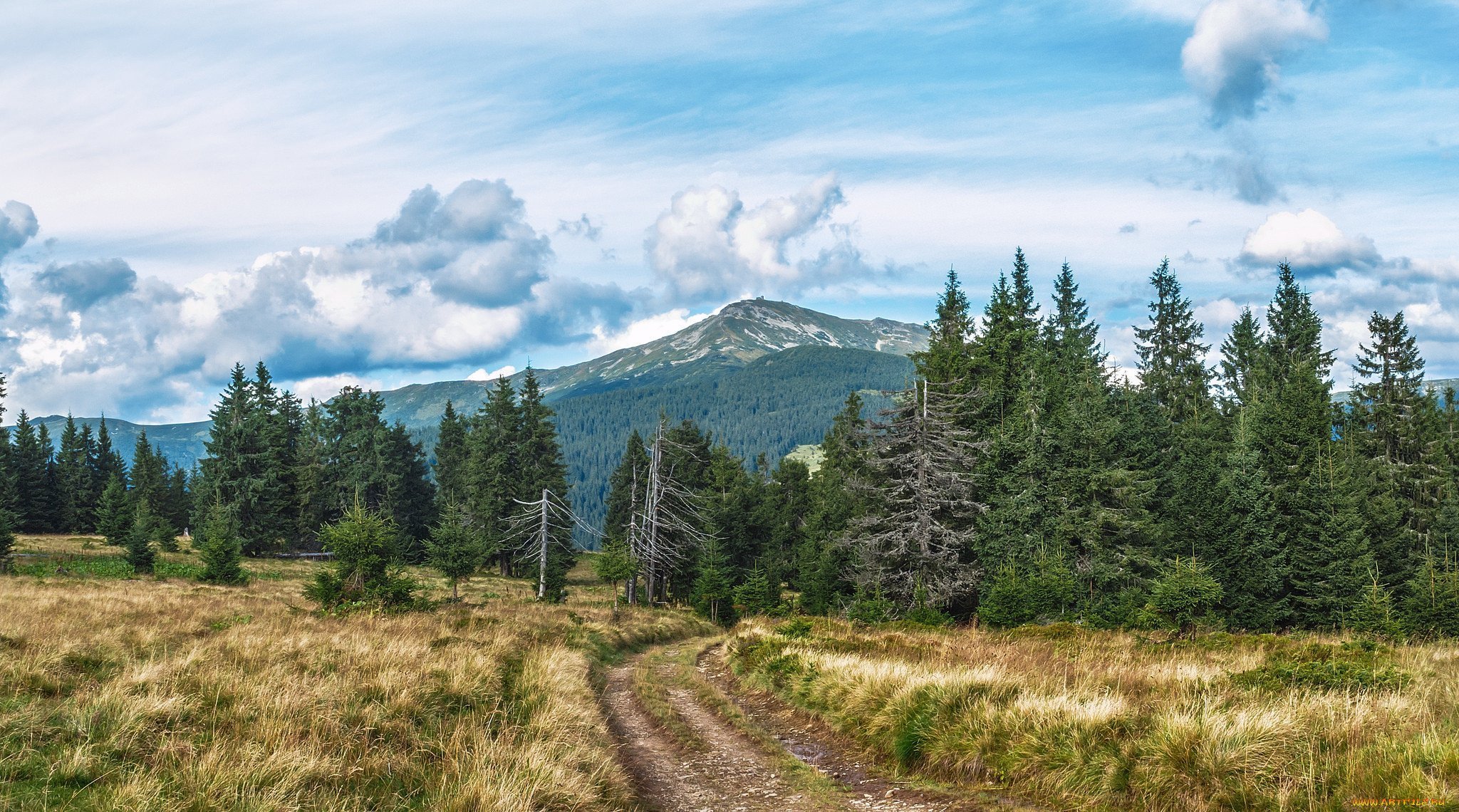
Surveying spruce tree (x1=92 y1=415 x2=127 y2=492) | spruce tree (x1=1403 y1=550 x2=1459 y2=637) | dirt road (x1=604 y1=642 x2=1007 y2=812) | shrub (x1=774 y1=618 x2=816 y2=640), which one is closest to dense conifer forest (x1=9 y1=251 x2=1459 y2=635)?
spruce tree (x1=1403 y1=550 x2=1459 y2=637)

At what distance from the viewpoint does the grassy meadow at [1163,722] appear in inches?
260

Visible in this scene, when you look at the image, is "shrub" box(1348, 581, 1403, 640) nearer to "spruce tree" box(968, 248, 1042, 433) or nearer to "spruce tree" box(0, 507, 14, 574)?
"spruce tree" box(968, 248, 1042, 433)

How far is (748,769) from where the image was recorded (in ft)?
33.9

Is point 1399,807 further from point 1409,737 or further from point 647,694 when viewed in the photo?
point 647,694

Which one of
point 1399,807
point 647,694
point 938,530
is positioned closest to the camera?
point 1399,807

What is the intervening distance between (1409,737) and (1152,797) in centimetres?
231

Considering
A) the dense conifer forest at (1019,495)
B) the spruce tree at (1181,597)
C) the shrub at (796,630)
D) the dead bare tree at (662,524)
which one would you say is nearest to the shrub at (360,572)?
the dense conifer forest at (1019,495)

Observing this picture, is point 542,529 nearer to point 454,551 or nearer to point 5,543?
point 454,551

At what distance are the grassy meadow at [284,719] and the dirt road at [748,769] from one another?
33.5 inches

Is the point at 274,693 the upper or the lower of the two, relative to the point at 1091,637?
upper

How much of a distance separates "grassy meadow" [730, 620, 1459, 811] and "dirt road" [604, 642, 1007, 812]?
0.52 meters

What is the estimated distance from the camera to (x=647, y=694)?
52.8ft

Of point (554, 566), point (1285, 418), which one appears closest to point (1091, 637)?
point (1285, 418)

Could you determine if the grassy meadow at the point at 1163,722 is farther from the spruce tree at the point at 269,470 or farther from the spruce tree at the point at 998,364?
the spruce tree at the point at 269,470
